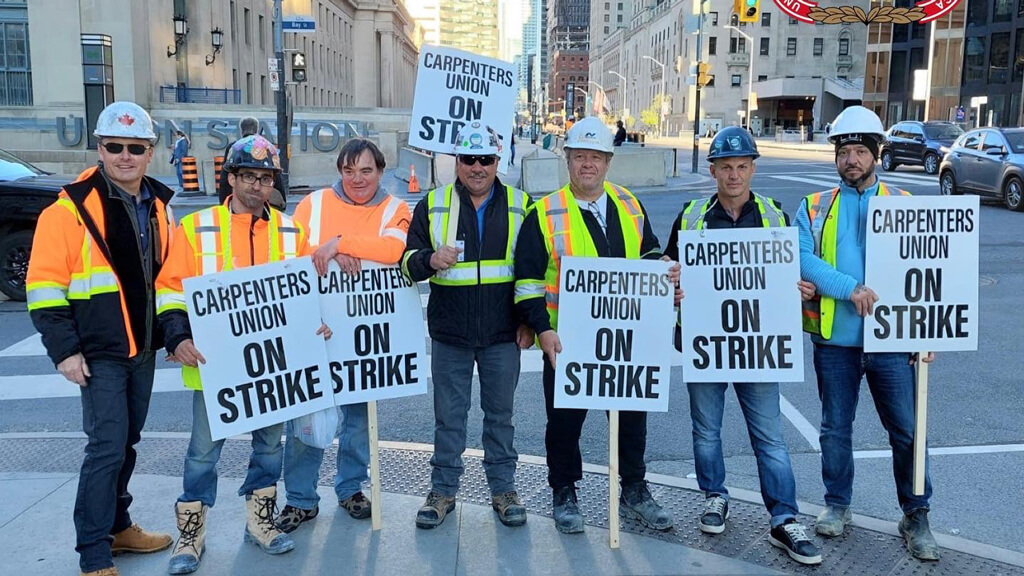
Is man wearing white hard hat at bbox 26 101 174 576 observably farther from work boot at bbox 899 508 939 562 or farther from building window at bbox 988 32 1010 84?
building window at bbox 988 32 1010 84

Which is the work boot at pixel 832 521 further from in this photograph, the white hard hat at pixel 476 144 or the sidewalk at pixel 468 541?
the white hard hat at pixel 476 144

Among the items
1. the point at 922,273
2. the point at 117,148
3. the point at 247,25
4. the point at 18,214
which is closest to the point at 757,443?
Result: the point at 922,273

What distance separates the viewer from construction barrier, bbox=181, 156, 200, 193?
2331 cm

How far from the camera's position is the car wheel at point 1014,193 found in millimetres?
18109

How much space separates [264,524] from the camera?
4.25 metres

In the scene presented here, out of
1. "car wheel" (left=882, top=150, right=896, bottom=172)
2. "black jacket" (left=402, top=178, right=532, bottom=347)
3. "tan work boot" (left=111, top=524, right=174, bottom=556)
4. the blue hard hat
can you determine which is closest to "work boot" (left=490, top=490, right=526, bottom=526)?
"black jacket" (left=402, top=178, right=532, bottom=347)

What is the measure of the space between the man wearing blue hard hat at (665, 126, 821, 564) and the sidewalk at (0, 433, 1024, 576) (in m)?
0.15

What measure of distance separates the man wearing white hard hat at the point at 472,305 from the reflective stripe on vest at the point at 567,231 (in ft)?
0.55

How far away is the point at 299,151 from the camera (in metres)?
29.3

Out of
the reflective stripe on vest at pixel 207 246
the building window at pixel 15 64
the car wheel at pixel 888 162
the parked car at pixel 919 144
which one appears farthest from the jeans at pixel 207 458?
the building window at pixel 15 64

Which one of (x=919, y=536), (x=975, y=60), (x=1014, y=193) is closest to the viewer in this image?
(x=919, y=536)

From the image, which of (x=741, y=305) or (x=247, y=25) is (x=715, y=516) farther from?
(x=247, y=25)

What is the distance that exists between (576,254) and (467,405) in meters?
1.04

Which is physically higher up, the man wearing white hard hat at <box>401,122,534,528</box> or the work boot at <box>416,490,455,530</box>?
the man wearing white hard hat at <box>401,122,534,528</box>
